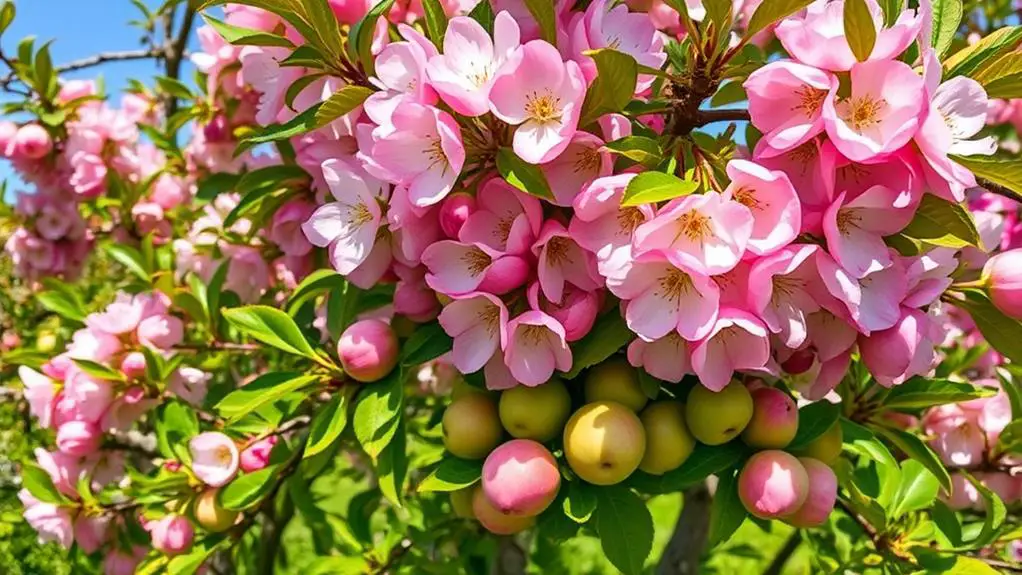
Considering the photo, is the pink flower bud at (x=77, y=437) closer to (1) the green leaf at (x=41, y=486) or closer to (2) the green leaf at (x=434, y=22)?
(1) the green leaf at (x=41, y=486)

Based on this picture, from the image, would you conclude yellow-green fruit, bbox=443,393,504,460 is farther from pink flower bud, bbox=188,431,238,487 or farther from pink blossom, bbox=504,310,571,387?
pink flower bud, bbox=188,431,238,487

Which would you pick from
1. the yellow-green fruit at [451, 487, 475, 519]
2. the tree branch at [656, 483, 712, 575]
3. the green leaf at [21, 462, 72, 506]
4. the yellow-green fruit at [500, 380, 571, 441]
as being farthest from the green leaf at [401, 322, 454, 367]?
the tree branch at [656, 483, 712, 575]

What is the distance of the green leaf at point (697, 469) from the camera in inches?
36.8

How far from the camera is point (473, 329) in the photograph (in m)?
0.93

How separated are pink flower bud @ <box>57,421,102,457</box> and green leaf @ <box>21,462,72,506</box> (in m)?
0.08

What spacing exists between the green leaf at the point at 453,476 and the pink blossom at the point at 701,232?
13.6 inches

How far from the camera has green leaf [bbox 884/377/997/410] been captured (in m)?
1.04

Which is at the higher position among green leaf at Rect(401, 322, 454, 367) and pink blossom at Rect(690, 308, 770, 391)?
pink blossom at Rect(690, 308, 770, 391)

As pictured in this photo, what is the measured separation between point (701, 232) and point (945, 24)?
14.7 inches

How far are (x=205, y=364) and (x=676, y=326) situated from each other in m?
1.13

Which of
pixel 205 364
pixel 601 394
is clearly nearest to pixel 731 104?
pixel 601 394

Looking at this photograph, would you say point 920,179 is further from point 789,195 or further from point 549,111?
point 549,111

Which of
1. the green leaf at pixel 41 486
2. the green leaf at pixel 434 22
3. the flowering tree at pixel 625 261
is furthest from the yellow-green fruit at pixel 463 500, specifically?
the green leaf at pixel 41 486

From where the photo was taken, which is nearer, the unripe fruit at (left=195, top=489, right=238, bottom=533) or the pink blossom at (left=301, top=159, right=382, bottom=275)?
the pink blossom at (left=301, top=159, right=382, bottom=275)
